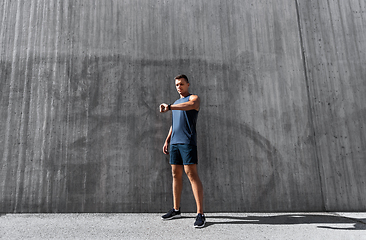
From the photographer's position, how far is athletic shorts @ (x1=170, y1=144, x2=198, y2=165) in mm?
2412

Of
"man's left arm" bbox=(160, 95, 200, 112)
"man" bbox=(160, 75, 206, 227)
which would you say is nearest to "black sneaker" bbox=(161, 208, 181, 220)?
"man" bbox=(160, 75, 206, 227)

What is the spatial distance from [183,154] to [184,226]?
76 cm

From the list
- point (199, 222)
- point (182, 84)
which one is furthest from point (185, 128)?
point (199, 222)

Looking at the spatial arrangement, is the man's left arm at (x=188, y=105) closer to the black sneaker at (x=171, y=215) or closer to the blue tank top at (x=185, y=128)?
the blue tank top at (x=185, y=128)

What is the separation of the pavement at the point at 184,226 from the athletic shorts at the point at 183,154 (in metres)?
0.68

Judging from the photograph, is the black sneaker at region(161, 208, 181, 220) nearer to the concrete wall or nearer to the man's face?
the concrete wall

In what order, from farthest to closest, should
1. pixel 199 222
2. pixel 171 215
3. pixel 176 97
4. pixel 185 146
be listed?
pixel 176 97, pixel 171 215, pixel 185 146, pixel 199 222

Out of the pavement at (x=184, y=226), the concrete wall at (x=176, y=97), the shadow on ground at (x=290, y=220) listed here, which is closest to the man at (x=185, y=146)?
the pavement at (x=184, y=226)

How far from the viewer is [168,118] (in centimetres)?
314

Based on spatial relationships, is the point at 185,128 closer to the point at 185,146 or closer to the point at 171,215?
the point at 185,146

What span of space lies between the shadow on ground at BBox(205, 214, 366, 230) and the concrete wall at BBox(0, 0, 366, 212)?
0.25 m

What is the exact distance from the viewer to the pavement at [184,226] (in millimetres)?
2086

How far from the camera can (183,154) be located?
246cm

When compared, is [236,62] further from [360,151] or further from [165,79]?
[360,151]
